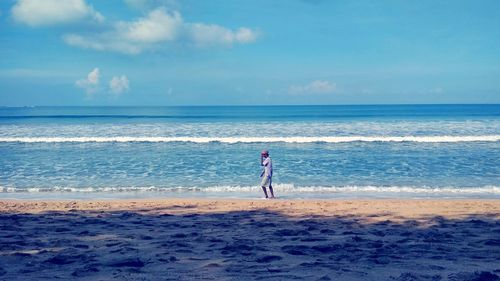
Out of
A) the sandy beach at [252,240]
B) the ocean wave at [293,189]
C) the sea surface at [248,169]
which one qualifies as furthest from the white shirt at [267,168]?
the sandy beach at [252,240]

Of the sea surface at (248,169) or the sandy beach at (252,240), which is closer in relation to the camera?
the sandy beach at (252,240)

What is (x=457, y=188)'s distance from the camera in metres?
13.8

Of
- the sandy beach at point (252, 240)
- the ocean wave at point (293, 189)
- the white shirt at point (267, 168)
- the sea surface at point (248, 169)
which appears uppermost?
the white shirt at point (267, 168)

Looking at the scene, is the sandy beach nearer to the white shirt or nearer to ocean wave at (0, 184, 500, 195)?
the white shirt

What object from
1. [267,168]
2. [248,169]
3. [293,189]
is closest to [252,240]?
[267,168]

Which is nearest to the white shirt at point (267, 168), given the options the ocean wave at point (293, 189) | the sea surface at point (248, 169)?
the sea surface at point (248, 169)

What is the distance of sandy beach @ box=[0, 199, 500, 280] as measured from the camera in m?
5.70

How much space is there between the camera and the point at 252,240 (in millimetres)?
7406

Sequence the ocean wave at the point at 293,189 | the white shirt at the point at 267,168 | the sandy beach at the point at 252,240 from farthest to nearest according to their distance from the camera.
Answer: the ocean wave at the point at 293,189, the white shirt at the point at 267,168, the sandy beach at the point at 252,240

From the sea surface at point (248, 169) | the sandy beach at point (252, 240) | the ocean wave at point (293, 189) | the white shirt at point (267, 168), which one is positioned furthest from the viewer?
the sea surface at point (248, 169)

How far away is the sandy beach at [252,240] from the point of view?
5695mm

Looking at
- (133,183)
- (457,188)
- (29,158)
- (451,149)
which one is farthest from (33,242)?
(451,149)

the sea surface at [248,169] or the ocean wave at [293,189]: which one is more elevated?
the sea surface at [248,169]

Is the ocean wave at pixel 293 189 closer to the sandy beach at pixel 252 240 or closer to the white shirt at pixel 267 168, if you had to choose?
the white shirt at pixel 267 168
